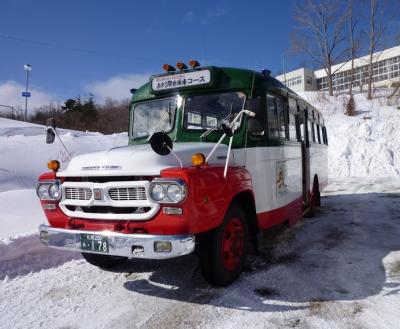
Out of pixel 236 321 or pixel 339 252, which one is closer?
pixel 236 321

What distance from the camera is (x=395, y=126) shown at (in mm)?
19297

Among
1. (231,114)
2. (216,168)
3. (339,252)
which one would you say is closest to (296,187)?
(339,252)

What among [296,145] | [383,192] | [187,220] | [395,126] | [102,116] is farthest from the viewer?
[102,116]

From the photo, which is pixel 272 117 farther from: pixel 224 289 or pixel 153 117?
pixel 224 289

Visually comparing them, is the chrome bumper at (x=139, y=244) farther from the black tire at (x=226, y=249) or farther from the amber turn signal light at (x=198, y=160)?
the amber turn signal light at (x=198, y=160)

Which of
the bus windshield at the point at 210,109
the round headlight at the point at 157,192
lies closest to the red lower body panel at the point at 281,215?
the bus windshield at the point at 210,109

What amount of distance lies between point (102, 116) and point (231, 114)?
39.8 metres

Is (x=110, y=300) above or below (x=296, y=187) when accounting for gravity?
below

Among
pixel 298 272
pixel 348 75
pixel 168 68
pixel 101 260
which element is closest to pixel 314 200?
pixel 298 272

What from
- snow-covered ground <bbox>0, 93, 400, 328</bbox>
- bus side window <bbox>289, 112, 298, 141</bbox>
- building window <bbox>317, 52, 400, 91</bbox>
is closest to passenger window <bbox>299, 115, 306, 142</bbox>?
bus side window <bbox>289, 112, 298, 141</bbox>

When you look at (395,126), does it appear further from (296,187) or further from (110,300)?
(110,300)

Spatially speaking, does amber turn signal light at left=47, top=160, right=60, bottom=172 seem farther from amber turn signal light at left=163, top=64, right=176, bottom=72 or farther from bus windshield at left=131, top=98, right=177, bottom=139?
amber turn signal light at left=163, top=64, right=176, bottom=72

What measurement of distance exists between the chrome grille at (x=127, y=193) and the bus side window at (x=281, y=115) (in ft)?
9.03

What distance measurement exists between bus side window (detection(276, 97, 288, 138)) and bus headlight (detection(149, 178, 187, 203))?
8.74ft
